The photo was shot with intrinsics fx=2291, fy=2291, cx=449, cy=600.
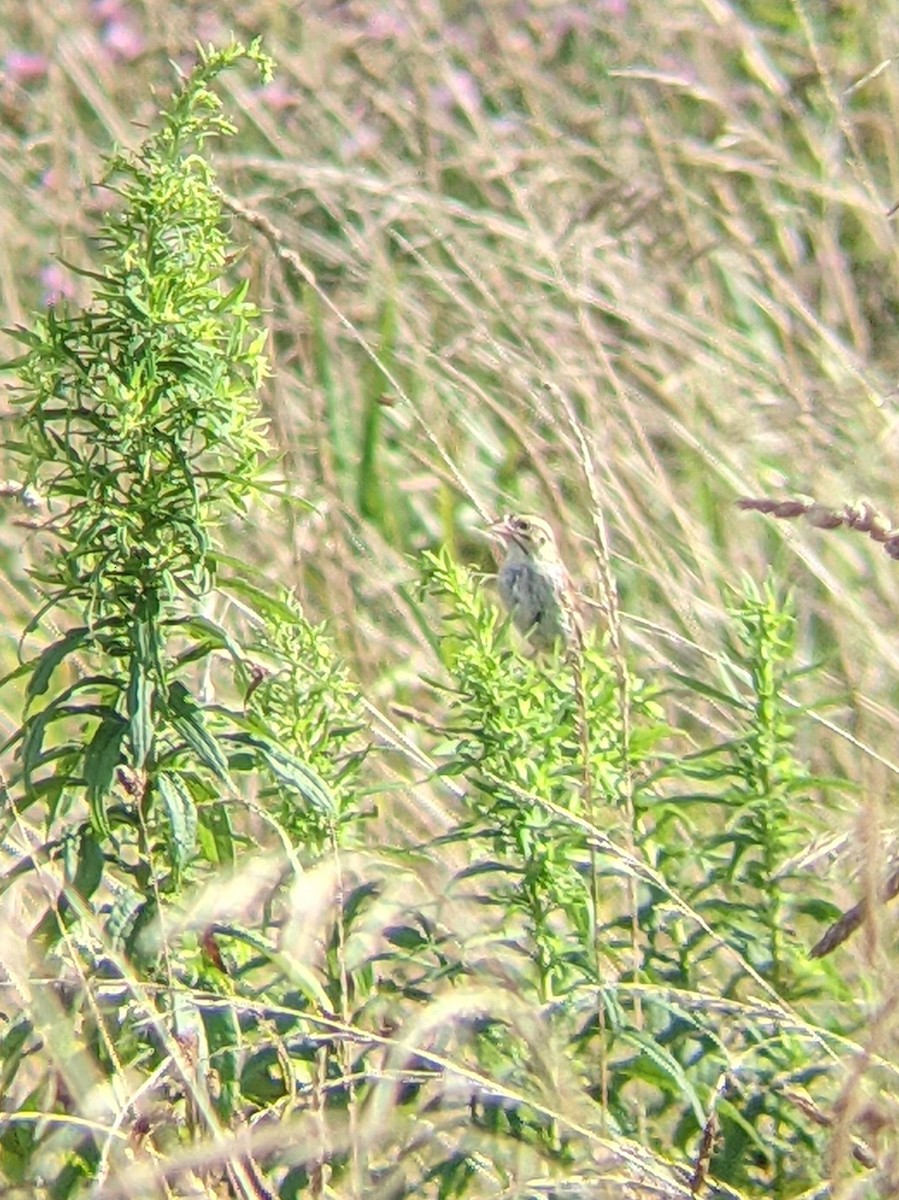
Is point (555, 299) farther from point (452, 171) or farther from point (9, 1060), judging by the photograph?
point (9, 1060)

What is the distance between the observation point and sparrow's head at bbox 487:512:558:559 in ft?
13.0

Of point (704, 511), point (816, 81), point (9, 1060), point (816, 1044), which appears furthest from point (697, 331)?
point (9, 1060)

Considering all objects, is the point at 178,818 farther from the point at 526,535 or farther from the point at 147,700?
the point at 526,535

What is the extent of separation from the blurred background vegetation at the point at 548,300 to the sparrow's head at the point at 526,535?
8 cm

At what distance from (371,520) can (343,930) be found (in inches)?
86.2

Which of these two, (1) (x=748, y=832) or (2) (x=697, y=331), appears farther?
(2) (x=697, y=331)

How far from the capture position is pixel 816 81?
15.3 feet

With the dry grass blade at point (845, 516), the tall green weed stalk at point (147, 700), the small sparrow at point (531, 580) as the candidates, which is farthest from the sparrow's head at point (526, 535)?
the dry grass blade at point (845, 516)

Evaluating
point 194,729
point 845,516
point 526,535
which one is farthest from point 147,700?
point 526,535

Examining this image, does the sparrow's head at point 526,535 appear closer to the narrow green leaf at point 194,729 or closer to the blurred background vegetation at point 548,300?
the blurred background vegetation at point 548,300

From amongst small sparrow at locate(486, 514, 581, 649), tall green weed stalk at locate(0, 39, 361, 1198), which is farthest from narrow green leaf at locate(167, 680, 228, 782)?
small sparrow at locate(486, 514, 581, 649)

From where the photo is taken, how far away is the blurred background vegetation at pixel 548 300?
11.7 ft

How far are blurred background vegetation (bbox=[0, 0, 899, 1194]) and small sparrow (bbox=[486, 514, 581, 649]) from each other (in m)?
0.07

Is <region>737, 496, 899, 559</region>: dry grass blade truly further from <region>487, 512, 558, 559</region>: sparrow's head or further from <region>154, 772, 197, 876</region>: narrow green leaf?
<region>487, 512, 558, 559</region>: sparrow's head
